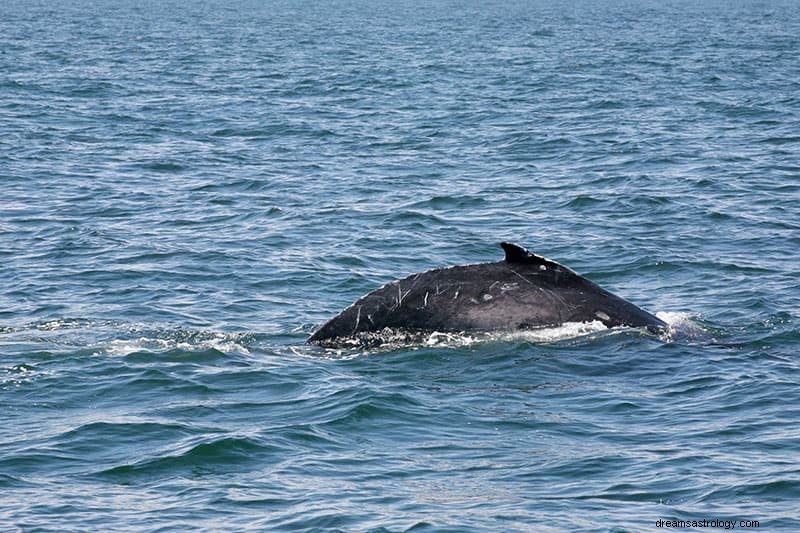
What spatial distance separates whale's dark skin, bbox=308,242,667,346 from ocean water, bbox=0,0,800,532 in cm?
25

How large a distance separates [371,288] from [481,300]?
16.3 ft

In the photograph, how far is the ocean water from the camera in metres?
11.6

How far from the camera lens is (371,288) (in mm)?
19891

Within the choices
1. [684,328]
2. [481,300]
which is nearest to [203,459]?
[481,300]

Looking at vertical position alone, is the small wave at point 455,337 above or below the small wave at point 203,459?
above

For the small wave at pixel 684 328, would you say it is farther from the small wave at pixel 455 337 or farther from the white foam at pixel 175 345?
the white foam at pixel 175 345

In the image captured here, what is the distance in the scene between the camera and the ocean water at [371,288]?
38.1 ft

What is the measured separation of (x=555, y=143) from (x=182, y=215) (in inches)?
467

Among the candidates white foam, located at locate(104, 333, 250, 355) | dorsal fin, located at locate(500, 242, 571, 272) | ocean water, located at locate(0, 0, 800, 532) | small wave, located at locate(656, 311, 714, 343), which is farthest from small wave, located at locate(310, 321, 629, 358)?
white foam, located at locate(104, 333, 250, 355)

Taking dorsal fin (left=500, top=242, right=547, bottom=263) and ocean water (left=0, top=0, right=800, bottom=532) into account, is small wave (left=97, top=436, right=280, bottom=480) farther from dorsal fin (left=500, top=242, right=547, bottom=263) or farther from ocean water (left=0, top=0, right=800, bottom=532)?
dorsal fin (left=500, top=242, right=547, bottom=263)

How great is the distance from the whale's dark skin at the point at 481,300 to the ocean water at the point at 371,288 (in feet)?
0.81

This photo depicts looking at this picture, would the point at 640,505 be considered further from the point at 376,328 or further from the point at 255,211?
the point at 255,211

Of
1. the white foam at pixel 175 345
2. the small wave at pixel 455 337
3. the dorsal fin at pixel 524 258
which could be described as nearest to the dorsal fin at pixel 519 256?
the dorsal fin at pixel 524 258

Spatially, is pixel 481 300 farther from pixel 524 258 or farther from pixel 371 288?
pixel 371 288
